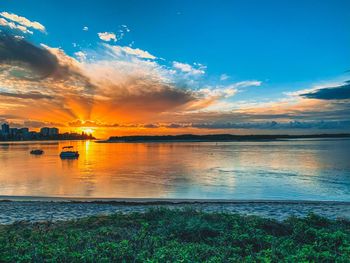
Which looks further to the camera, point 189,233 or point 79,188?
point 79,188

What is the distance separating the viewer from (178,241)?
9.70 meters

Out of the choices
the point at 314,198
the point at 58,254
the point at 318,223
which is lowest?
the point at 314,198

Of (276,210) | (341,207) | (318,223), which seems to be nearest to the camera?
(318,223)

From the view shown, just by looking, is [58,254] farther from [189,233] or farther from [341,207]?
[341,207]

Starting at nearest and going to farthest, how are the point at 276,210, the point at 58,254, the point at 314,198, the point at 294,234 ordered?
the point at 58,254 < the point at 294,234 < the point at 276,210 < the point at 314,198

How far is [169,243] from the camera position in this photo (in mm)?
8867

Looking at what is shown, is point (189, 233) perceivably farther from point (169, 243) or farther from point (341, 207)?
point (341, 207)

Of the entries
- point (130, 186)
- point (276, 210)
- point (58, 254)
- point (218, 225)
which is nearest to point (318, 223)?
point (218, 225)

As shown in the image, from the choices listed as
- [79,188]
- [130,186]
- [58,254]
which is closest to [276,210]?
[58,254]

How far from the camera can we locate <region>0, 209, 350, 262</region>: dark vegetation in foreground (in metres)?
7.55

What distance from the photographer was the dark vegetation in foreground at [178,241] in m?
7.55

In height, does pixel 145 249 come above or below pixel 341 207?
above

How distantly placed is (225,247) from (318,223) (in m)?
5.23

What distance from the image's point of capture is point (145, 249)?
841 cm
